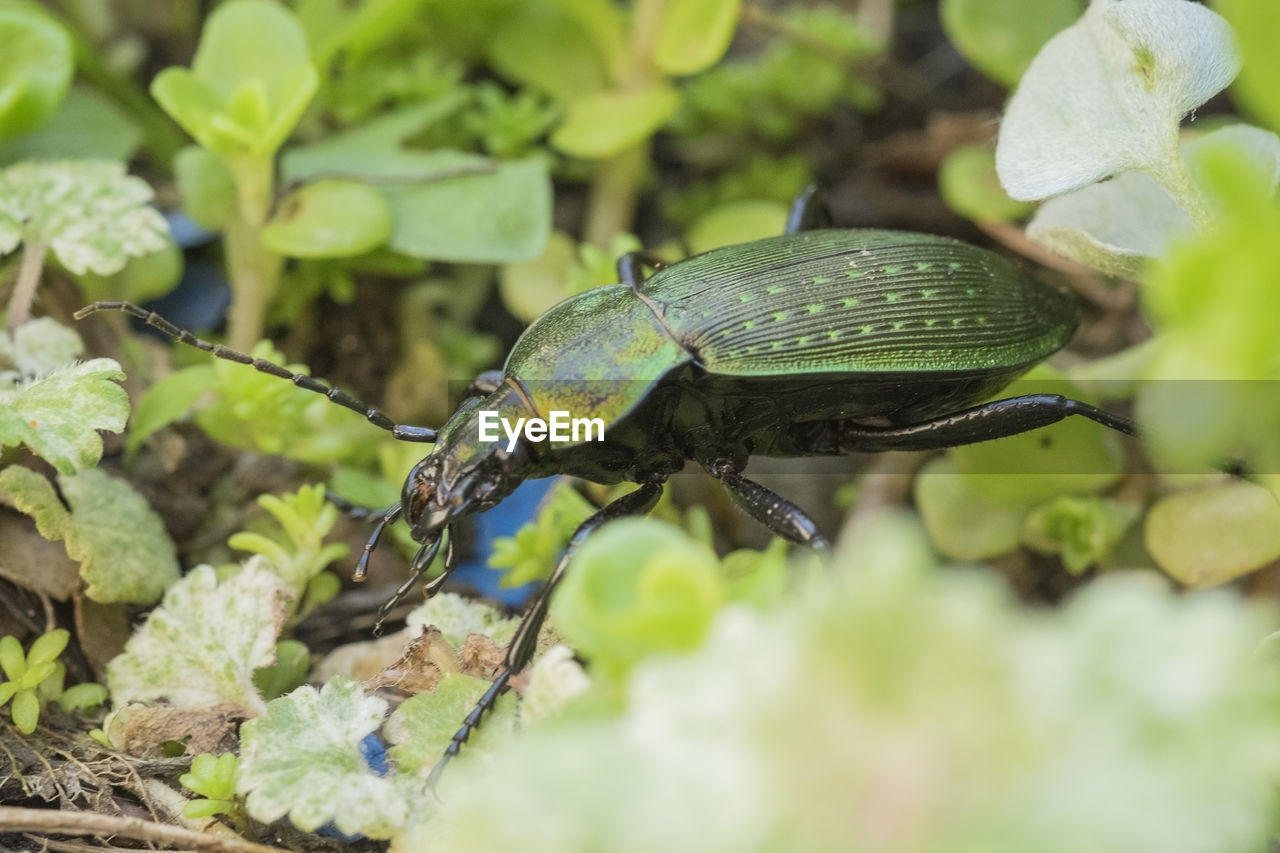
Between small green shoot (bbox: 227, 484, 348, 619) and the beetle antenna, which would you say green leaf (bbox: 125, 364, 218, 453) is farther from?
small green shoot (bbox: 227, 484, 348, 619)

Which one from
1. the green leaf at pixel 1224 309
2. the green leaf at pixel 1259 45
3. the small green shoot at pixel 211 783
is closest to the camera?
the green leaf at pixel 1224 309

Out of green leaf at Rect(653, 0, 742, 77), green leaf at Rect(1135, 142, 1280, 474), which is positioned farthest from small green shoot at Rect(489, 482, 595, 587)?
green leaf at Rect(1135, 142, 1280, 474)

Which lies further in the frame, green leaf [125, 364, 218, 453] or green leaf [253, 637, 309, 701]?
green leaf [125, 364, 218, 453]

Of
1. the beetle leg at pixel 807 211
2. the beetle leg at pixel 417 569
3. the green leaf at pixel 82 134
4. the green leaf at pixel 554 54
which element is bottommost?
the beetle leg at pixel 417 569

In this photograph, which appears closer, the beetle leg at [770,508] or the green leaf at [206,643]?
the green leaf at [206,643]

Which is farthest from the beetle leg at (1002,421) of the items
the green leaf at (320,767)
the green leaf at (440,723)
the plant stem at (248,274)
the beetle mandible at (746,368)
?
the plant stem at (248,274)

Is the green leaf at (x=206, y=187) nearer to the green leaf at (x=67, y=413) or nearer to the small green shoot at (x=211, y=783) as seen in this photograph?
the green leaf at (x=67, y=413)

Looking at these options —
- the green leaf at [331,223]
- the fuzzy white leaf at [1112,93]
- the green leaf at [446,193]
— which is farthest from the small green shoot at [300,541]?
the fuzzy white leaf at [1112,93]

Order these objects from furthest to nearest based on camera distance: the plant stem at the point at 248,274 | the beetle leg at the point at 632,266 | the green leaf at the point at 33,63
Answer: the plant stem at the point at 248,274, the beetle leg at the point at 632,266, the green leaf at the point at 33,63

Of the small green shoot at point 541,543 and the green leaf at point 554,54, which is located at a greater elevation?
the green leaf at point 554,54
